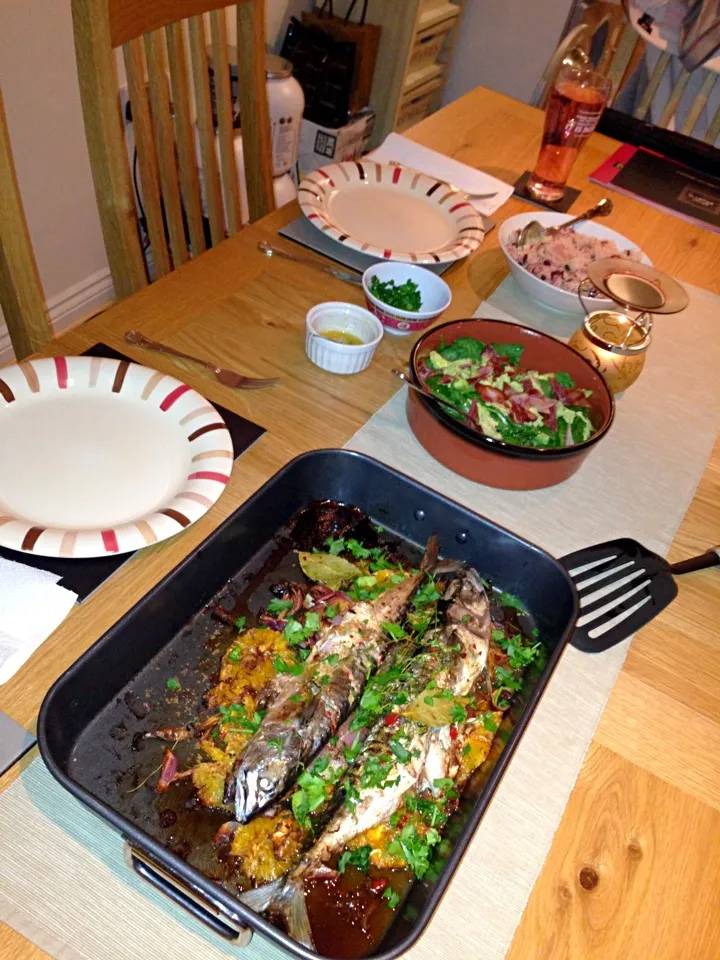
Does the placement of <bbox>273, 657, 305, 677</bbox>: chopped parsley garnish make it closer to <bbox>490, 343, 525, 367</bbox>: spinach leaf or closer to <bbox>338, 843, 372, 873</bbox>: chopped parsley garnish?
<bbox>338, 843, 372, 873</bbox>: chopped parsley garnish

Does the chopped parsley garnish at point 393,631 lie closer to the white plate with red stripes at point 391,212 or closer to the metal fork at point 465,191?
the white plate with red stripes at point 391,212

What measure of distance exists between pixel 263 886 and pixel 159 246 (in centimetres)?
120

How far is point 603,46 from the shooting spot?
187cm

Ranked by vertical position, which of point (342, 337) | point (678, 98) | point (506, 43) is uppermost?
point (342, 337)

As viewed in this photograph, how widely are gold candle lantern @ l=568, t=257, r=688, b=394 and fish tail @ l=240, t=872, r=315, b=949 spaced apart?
2.53ft

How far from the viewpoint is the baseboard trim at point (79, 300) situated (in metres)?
2.41

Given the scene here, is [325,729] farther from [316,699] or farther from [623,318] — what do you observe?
[623,318]

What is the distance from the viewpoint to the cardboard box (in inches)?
115

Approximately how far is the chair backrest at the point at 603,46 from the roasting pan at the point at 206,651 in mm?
1107

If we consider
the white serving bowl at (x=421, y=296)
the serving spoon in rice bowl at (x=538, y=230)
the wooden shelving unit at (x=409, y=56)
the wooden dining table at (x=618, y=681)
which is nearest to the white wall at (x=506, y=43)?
the wooden shelving unit at (x=409, y=56)

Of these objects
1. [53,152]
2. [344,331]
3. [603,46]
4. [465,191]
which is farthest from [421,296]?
[53,152]

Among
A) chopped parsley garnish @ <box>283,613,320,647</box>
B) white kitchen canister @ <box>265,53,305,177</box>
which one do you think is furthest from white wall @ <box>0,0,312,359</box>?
chopped parsley garnish @ <box>283,613,320,647</box>

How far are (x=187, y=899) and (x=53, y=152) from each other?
2.11 meters

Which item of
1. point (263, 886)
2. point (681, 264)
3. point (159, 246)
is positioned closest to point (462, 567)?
point (263, 886)
